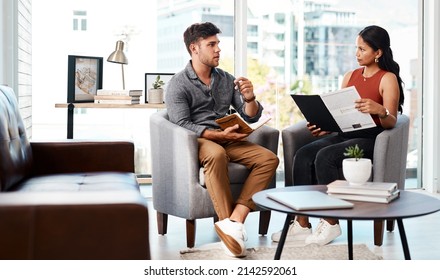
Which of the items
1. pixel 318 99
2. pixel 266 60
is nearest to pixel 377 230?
pixel 318 99

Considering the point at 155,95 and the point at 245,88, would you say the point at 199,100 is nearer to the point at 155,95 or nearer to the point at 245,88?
the point at 245,88

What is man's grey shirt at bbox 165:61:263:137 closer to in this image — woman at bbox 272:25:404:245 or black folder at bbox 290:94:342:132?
black folder at bbox 290:94:342:132

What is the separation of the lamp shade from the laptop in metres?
2.42

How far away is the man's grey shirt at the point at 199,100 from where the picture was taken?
3723 mm

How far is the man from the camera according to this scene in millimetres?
3393

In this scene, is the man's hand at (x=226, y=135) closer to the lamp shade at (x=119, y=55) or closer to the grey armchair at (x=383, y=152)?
the grey armchair at (x=383, y=152)

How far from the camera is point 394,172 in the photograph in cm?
366

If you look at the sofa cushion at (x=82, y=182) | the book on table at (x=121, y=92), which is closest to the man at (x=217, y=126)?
the sofa cushion at (x=82, y=182)

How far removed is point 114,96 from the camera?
15.2ft

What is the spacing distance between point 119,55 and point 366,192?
8.78 ft

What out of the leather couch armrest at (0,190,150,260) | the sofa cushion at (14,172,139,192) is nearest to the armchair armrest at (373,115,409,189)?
the sofa cushion at (14,172,139,192)

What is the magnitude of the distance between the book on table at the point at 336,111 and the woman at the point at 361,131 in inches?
2.1
